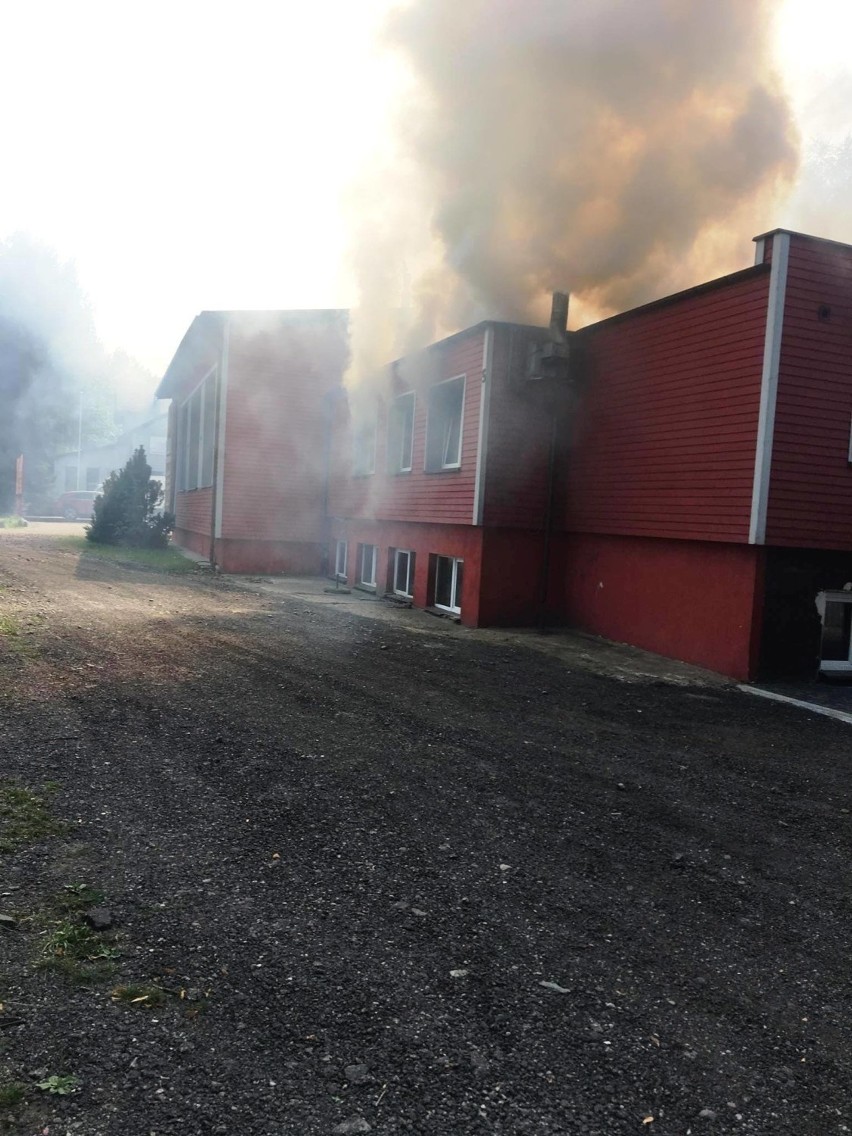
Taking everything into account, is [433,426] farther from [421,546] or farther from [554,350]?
[554,350]

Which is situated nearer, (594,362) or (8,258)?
(594,362)

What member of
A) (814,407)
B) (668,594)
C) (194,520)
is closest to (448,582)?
(668,594)

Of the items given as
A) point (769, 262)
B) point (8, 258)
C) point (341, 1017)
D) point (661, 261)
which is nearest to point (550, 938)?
point (341, 1017)

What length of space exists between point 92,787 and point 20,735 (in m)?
1.08

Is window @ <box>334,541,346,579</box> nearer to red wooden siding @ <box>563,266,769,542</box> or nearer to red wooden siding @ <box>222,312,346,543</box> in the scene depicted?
red wooden siding @ <box>222,312,346,543</box>

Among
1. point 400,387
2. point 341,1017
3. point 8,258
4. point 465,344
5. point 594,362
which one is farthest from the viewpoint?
point 8,258

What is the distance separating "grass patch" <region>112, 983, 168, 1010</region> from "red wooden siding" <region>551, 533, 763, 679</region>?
780 centimetres

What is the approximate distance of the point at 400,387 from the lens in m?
15.7

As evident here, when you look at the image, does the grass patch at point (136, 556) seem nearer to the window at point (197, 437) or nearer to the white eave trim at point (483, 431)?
the window at point (197, 437)

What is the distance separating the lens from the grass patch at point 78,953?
280 centimetres

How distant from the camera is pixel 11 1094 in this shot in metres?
2.23

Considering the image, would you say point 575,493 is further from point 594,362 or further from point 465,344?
point 465,344

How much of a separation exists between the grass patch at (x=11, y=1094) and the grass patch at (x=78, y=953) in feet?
1.56

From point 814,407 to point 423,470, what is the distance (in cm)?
680
